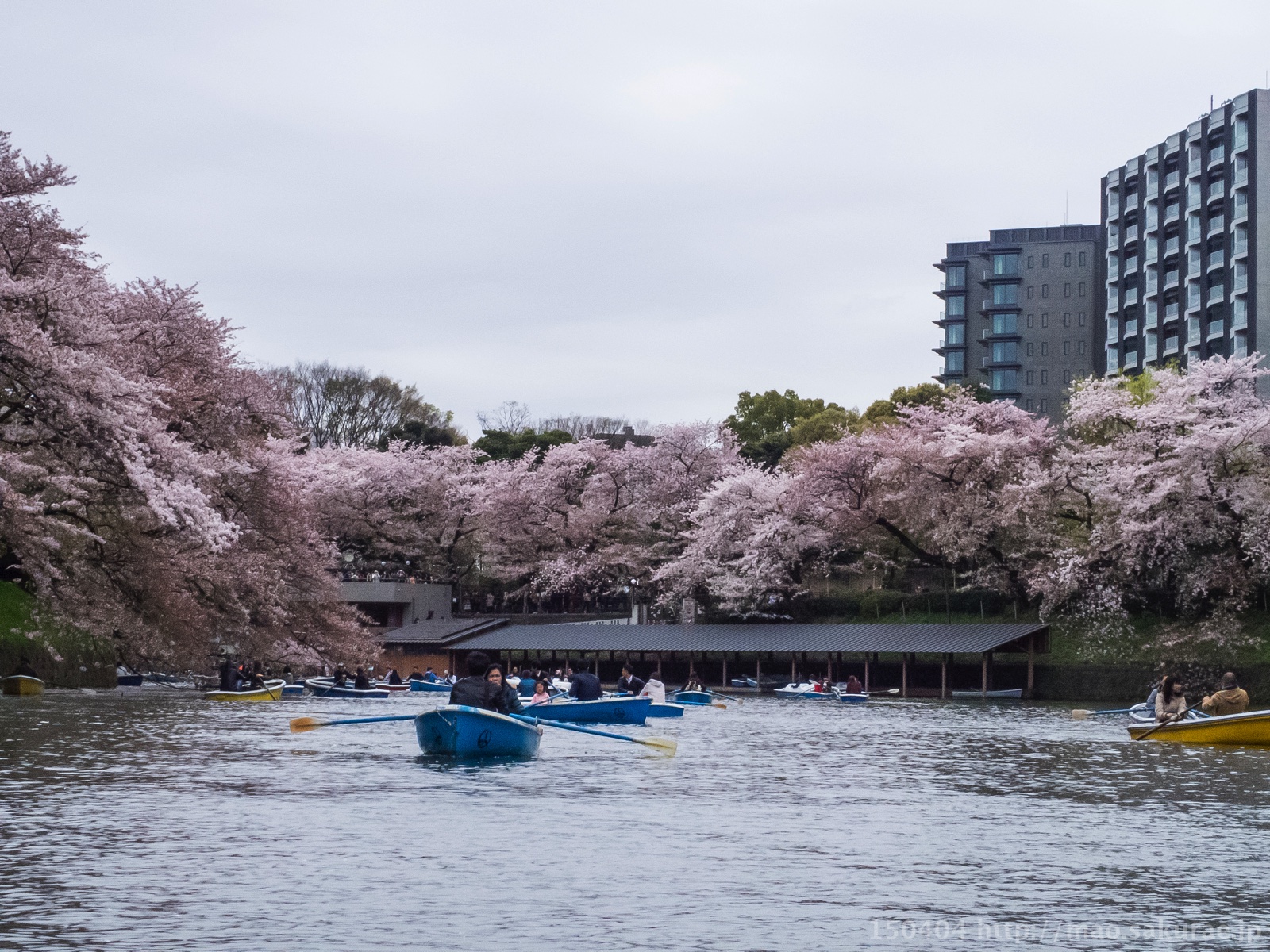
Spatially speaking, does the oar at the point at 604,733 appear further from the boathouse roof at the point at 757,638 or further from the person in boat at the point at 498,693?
the boathouse roof at the point at 757,638

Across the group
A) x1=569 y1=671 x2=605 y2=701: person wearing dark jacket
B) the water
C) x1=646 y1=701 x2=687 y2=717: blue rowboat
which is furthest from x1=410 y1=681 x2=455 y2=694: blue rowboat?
the water

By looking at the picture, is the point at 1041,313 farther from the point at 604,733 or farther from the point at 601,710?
the point at 604,733

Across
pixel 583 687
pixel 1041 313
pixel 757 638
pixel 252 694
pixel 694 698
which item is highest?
pixel 1041 313

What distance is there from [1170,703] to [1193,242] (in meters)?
73.6

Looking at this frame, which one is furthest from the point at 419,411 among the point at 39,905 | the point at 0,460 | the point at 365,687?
the point at 39,905

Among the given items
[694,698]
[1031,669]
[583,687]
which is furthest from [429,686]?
[583,687]

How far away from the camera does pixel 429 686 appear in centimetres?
6122

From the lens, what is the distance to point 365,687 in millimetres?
53031

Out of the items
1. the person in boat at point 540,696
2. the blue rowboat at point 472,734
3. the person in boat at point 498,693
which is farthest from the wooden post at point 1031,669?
the blue rowboat at point 472,734

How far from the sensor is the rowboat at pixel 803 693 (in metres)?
58.5

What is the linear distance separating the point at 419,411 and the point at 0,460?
6737 cm

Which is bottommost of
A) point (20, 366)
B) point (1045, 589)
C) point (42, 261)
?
point (1045, 589)

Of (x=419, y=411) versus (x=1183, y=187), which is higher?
(x=1183, y=187)

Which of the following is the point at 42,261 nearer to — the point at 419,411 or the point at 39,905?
the point at 39,905
